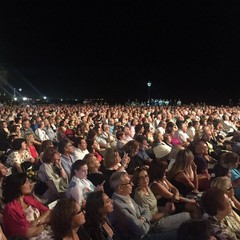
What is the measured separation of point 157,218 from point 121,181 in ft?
2.24

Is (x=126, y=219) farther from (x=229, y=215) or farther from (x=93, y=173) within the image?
(x=93, y=173)

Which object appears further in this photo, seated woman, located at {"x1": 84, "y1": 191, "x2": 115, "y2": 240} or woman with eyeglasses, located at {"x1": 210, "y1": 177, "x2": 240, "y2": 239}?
woman with eyeglasses, located at {"x1": 210, "y1": 177, "x2": 240, "y2": 239}

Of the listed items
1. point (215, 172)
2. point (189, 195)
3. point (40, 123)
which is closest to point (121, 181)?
point (189, 195)

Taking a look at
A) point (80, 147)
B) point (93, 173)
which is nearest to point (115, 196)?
point (93, 173)

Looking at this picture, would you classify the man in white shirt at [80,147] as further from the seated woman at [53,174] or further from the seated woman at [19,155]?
the seated woman at [53,174]

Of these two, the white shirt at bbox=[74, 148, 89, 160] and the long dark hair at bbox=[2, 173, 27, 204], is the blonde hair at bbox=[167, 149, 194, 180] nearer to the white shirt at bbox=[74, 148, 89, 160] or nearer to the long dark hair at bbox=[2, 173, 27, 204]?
the white shirt at bbox=[74, 148, 89, 160]

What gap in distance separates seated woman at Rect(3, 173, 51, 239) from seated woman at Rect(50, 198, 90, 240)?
33 cm

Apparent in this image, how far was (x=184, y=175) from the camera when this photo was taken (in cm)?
593

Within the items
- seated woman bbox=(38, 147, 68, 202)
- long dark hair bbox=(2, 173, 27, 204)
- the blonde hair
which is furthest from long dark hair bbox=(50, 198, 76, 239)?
the blonde hair

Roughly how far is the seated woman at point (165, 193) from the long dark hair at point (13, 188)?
1.92 meters

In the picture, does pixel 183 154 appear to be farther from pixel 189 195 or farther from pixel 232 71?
pixel 232 71

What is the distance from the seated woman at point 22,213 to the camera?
3734mm

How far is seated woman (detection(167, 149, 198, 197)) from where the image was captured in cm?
585

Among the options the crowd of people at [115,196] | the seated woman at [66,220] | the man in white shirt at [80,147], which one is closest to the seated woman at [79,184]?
the crowd of people at [115,196]
